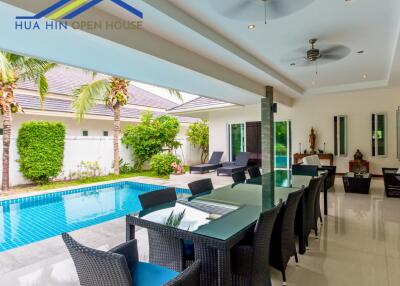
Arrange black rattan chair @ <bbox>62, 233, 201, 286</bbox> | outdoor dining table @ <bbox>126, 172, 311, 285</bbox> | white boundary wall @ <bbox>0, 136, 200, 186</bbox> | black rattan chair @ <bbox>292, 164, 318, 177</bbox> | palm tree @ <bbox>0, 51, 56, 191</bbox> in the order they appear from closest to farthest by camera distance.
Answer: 1. black rattan chair @ <bbox>62, 233, 201, 286</bbox>
2. outdoor dining table @ <bbox>126, 172, 311, 285</bbox>
3. black rattan chair @ <bbox>292, 164, 318, 177</bbox>
4. palm tree @ <bbox>0, 51, 56, 191</bbox>
5. white boundary wall @ <bbox>0, 136, 200, 186</bbox>

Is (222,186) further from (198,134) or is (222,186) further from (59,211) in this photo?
(198,134)

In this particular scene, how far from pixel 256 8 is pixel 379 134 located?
8214 mm

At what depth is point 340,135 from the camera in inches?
375

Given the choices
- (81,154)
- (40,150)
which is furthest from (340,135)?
(40,150)

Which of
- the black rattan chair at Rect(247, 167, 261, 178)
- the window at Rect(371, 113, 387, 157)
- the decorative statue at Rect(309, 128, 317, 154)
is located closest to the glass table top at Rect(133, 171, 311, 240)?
the black rattan chair at Rect(247, 167, 261, 178)

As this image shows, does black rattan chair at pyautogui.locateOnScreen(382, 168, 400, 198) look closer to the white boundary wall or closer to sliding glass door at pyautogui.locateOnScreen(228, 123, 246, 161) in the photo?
sliding glass door at pyautogui.locateOnScreen(228, 123, 246, 161)

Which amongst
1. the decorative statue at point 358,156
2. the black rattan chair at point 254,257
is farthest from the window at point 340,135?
the black rattan chair at point 254,257

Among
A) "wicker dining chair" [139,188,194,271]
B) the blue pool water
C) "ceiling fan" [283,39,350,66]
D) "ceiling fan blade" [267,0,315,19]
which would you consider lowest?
the blue pool water

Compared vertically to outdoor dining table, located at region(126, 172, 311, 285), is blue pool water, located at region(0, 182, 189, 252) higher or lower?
lower

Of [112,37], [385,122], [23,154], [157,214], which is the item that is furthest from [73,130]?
[385,122]

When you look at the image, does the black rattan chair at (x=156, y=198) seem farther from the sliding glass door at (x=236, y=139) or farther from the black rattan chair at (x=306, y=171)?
the sliding glass door at (x=236, y=139)

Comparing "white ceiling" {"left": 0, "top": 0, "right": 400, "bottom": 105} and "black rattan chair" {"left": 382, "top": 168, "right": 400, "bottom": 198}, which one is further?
"black rattan chair" {"left": 382, "top": 168, "right": 400, "bottom": 198}

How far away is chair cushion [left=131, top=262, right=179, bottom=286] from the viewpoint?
177cm

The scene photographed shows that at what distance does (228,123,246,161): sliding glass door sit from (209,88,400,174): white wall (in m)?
0.92
